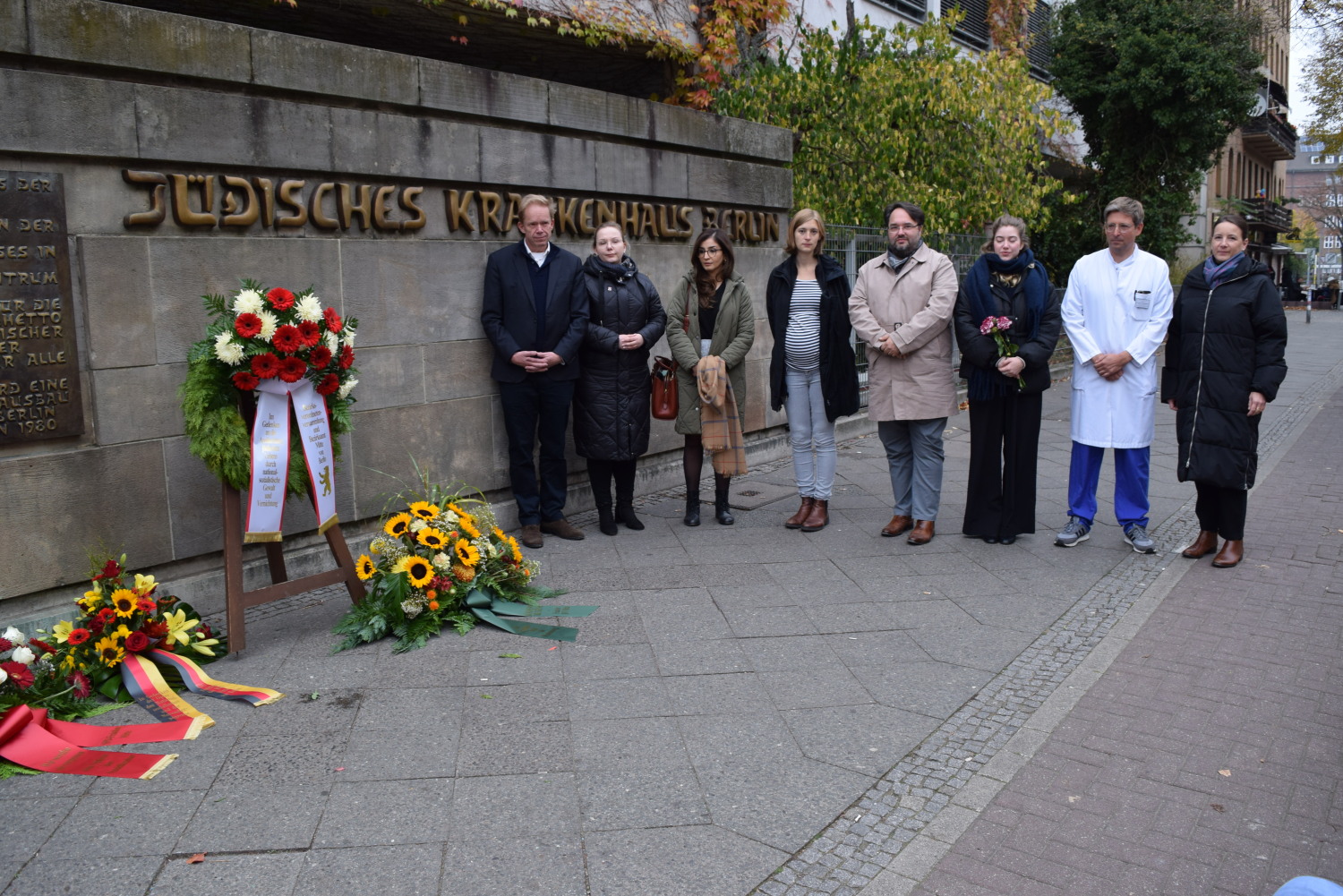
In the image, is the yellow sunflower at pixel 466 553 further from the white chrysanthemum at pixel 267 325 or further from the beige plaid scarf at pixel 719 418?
the beige plaid scarf at pixel 719 418

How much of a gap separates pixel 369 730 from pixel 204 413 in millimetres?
1642

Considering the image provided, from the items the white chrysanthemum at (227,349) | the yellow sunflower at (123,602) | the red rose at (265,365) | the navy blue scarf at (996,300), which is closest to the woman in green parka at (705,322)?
the navy blue scarf at (996,300)

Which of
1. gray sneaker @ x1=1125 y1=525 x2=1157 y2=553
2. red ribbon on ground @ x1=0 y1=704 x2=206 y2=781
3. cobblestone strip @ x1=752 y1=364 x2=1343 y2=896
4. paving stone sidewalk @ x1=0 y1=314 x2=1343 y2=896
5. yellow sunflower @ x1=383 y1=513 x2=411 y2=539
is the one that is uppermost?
→ yellow sunflower @ x1=383 y1=513 x2=411 y2=539

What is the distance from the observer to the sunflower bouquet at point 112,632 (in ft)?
14.3

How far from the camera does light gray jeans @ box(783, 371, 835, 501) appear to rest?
704 cm

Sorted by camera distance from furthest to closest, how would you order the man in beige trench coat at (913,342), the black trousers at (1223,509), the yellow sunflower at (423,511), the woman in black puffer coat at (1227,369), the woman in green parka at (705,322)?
1. the woman in green parka at (705,322)
2. the man in beige trench coat at (913,342)
3. the black trousers at (1223,509)
4. the woman in black puffer coat at (1227,369)
5. the yellow sunflower at (423,511)

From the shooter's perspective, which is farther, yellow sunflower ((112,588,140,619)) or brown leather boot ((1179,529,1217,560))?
brown leather boot ((1179,529,1217,560))

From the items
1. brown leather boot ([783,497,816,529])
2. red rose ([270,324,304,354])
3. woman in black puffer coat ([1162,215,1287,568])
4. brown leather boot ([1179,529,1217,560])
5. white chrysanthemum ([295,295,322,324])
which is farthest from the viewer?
brown leather boot ([783,497,816,529])

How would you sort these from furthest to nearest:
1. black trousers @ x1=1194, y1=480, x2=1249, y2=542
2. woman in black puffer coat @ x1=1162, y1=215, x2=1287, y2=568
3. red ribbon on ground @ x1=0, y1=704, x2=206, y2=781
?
1. black trousers @ x1=1194, y1=480, x2=1249, y2=542
2. woman in black puffer coat @ x1=1162, y1=215, x2=1287, y2=568
3. red ribbon on ground @ x1=0, y1=704, x2=206, y2=781

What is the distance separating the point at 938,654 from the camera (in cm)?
488

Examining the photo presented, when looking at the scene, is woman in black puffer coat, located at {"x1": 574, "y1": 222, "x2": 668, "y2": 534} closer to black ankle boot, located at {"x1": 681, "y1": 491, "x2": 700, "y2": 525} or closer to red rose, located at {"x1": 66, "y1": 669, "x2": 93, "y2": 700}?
black ankle boot, located at {"x1": 681, "y1": 491, "x2": 700, "y2": 525}

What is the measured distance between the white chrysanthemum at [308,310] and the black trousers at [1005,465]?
3.82 m

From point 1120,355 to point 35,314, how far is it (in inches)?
220

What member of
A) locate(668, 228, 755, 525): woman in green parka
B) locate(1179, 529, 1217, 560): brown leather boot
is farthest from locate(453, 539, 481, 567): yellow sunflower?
locate(1179, 529, 1217, 560): brown leather boot
